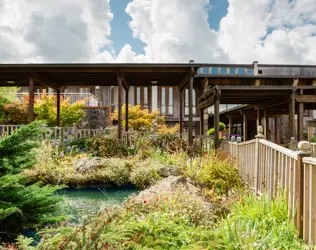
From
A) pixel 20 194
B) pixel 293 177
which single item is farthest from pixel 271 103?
pixel 20 194

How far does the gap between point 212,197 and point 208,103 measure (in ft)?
22.4

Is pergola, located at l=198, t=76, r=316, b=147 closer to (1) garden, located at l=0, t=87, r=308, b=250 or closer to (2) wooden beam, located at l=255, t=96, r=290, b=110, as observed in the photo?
(2) wooden beam, located at l=255, t=96, r=290, b=110

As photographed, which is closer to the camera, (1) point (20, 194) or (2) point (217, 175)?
(1) point (20, 194)

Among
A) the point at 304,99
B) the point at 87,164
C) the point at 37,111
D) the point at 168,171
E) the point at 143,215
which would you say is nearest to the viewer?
the point at 143,215

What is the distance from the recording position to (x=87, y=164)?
29.2 ft

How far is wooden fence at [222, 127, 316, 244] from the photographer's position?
Answer: 3.08 metres

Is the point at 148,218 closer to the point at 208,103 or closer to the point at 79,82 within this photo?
the point at 208,103

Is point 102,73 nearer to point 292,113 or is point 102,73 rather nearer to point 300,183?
point 292,113

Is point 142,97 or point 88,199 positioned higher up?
point 142,97

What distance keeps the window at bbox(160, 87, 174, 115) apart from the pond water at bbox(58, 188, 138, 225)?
1729 cm

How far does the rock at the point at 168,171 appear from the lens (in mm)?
7660

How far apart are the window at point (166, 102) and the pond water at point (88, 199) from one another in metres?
17.3

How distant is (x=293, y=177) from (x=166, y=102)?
2213 centimetres

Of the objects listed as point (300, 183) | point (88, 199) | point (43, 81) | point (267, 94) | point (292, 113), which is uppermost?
point (43, 81)
